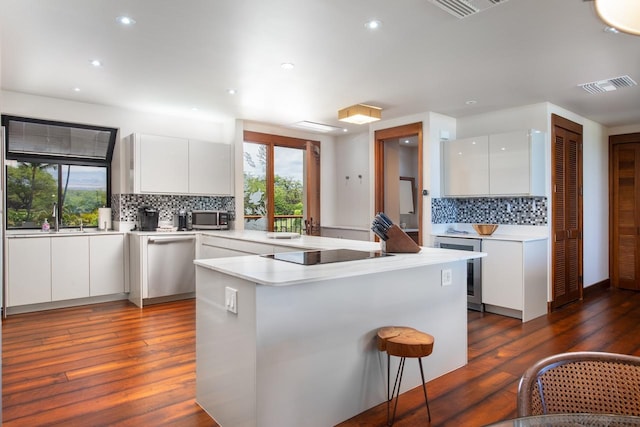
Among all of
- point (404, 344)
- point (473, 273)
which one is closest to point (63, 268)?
point (404, 344)

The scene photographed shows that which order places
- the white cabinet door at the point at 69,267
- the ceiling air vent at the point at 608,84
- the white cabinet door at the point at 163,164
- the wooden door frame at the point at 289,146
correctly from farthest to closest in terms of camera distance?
the wooden door frame at the point at 289,146 < the white cabinet door at the point at 163,164 < the white cabinet door at the point at 69,267 < the ceiling air vent at the point at 608,84

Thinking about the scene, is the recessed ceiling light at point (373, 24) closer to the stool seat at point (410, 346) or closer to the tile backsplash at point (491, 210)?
the stool seat at point (410, 346)

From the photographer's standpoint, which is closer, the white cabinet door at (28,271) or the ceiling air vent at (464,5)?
the ceiling air vent at (464,5)

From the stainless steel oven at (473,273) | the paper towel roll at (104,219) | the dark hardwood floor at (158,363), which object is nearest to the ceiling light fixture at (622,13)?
the dark hardwood floor at (158,363)

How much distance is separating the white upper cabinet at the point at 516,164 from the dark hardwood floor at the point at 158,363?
1522 millimetres

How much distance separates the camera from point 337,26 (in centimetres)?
280

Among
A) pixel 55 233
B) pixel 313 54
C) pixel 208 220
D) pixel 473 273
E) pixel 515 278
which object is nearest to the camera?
pixel 313 54

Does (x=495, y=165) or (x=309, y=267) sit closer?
(x=309, y=267)

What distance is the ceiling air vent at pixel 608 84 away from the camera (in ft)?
12.7

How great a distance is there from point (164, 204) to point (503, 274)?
14.8 feet

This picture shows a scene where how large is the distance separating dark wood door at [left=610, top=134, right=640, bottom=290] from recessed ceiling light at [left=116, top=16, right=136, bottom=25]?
6844 millimetres

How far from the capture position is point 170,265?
5.00 metres

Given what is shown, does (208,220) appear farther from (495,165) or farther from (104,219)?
(495,165)

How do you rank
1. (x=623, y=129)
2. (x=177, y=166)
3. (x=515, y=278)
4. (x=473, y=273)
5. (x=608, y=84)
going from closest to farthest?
(x=608, y=84) → (x=515, y=278) → (x=473, y=273) → (x=177, y=166) → (x=623, y=129)
